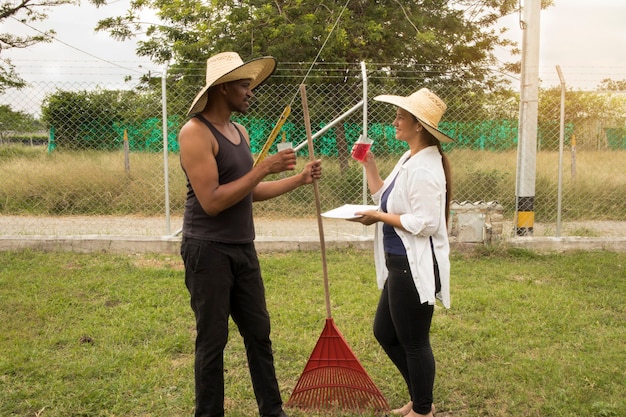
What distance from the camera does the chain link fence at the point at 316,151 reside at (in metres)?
8.36

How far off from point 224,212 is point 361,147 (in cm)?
88

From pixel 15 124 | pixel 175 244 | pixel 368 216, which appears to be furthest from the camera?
pixel 15 124

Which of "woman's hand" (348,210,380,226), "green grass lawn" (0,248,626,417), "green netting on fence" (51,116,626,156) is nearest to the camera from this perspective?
"woman's hand" (348,210,380,226)

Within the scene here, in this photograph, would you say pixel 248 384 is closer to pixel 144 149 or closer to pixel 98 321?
pixel 98 321

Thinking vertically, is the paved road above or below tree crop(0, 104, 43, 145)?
below

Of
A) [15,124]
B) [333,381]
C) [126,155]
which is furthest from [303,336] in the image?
[15,124]

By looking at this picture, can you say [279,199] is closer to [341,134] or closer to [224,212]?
[341,134]

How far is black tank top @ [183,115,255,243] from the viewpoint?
2754mm

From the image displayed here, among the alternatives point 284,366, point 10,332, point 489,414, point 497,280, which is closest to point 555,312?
point 497,280

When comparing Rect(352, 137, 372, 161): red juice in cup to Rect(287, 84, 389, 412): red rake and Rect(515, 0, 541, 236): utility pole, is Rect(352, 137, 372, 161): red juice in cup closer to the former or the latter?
Rect(287, 84, 389, 412): red rake

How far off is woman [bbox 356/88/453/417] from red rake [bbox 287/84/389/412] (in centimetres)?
31

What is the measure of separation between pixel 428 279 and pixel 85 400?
2.14 meters

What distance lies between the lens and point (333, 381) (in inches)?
134

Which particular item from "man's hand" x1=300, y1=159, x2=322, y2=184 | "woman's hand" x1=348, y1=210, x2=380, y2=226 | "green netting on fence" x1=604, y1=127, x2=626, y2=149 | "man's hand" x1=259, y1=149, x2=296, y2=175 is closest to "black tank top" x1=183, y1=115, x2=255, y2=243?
"man's hand" x1=259, y1=149, x2=296, y2=175
